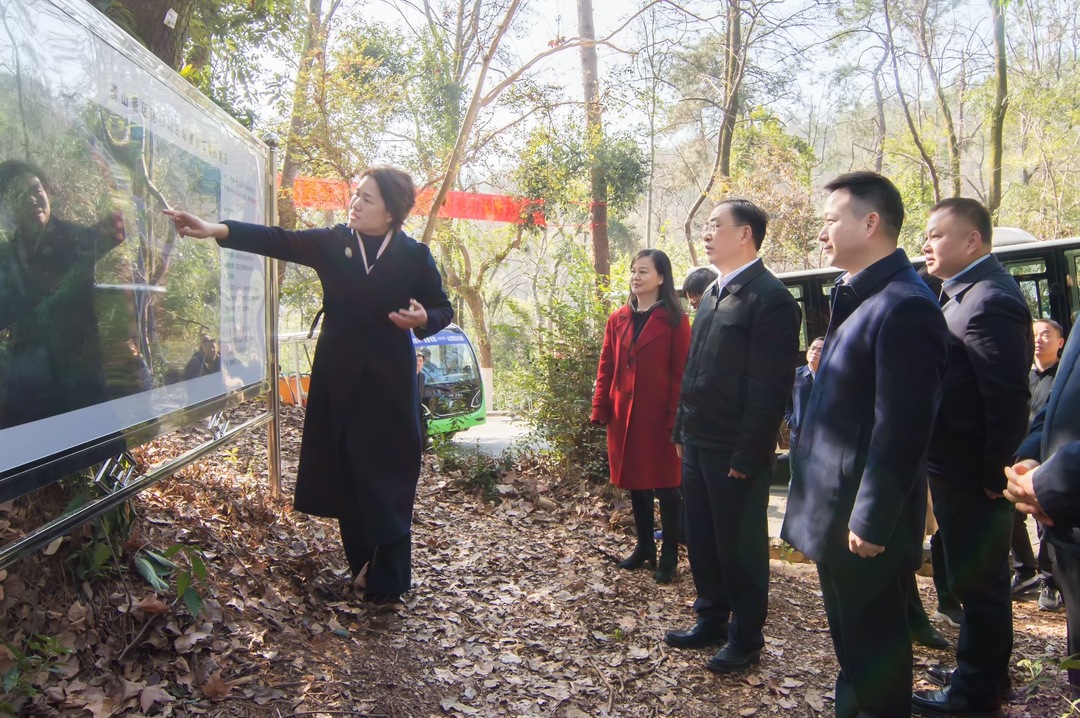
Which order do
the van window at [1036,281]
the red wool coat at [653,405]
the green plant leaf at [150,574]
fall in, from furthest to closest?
the van window at [1036,281], the red wool coat at [653,405], the green plant leaf at [150,574]

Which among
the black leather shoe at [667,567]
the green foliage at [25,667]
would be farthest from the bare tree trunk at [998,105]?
the green foliage at [25,667]

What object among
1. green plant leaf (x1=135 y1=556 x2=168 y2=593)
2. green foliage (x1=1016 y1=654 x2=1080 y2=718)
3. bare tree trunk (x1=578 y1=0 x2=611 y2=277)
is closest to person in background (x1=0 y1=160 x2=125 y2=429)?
green plant leaf (x1=135 y1=556 x2=168 y2=593)

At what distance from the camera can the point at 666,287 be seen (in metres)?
4.50

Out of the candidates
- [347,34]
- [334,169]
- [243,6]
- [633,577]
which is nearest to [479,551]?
[633,577]

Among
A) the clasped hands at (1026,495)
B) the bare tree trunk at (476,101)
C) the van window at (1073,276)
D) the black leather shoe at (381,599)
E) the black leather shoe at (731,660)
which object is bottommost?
the black leather shoe at (731,660)

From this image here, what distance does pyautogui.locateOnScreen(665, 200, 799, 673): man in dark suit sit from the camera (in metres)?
3.24

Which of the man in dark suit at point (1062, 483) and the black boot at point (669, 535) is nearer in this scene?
the man in dark suit at point (1062, 483)

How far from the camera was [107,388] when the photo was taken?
8.01ft

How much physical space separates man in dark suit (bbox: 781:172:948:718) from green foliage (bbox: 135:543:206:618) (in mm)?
2208

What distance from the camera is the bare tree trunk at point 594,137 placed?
15.2m

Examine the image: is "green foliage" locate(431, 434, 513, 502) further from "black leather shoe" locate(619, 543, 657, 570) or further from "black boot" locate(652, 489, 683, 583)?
"black boot" locate(652, 489, 683, 583)

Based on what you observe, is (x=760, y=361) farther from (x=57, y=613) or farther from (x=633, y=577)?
(x=57, y=613)

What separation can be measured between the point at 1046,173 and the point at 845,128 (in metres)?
16.4

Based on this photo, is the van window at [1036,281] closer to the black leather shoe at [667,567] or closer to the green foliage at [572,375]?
the green foliage at [572,375]
